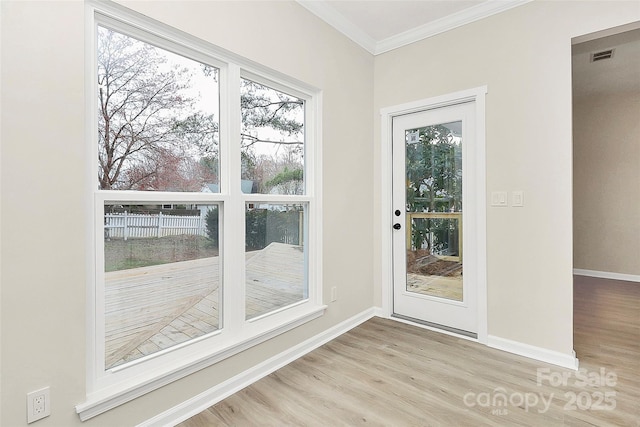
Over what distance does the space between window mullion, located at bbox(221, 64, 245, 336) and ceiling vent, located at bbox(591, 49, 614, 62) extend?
3711 mm

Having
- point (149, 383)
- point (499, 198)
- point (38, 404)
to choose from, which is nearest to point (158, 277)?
point (149, 383)

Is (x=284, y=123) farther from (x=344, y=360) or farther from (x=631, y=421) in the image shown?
(x=631, y=421)

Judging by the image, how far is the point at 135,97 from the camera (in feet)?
5.51

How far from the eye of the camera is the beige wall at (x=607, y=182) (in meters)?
4.68

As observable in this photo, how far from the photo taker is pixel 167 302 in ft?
5.96

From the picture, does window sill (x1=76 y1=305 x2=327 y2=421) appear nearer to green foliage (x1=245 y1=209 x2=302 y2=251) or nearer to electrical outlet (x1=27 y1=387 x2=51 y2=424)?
electrical outlet (x1=27 y1=387 x2=51 y2=424)

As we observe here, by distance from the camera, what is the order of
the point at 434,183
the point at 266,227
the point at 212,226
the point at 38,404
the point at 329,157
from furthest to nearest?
1. the point at 434,183
2. the point at 329,157
3. the point at 266,227
4. the point at 212,226
5. the point at 38,404

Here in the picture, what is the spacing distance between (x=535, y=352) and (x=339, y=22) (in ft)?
9.84

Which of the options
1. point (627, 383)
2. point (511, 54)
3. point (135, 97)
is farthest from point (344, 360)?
point (511, 54)

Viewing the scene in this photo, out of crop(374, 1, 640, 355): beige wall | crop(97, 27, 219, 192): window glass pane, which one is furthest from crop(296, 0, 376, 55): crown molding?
crop(97, 27, 219, 192): window glass pane

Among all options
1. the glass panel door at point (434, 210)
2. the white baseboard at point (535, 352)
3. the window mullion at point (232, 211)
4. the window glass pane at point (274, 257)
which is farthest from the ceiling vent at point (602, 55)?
the window mullion at point (232, 211)

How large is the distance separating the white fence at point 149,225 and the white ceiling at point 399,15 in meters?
1.81

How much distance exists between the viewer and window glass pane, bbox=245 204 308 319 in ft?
7.29

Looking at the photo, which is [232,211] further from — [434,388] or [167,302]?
[434,388]
